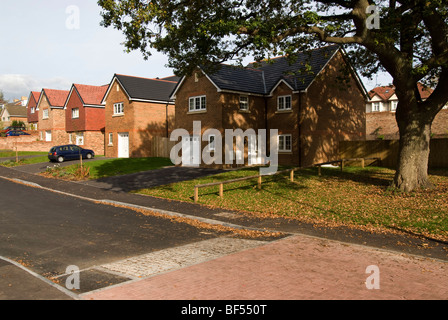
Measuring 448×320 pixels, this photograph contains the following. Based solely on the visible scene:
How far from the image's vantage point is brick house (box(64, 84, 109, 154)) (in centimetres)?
4312

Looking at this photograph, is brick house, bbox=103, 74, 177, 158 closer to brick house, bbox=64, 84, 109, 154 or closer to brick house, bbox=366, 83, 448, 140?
brick house, bbox=64, 84, 109, 154

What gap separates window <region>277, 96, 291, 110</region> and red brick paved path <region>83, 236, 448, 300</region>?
2048cm

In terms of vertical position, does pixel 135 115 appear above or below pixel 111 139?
above

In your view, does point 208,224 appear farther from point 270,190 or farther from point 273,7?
point 273,7

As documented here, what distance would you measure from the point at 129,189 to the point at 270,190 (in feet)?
25.9

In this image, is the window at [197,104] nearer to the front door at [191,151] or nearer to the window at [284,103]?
the front door at [191,151]

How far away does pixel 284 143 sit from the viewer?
94.6ft

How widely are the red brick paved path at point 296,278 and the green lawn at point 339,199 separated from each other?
335 centimetres

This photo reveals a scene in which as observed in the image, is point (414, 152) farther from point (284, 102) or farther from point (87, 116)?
point (87, 116)

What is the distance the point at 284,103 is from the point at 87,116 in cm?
2512

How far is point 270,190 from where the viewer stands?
59.6ft

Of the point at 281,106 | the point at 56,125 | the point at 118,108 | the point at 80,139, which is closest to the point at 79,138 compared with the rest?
the point at 80,139

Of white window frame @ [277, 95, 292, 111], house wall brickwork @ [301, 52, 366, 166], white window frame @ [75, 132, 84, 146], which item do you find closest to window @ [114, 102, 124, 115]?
white window frame @ [75, 132, 84, 146]

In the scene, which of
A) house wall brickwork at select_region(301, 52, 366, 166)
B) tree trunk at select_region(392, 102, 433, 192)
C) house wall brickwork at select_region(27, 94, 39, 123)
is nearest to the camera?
tree trunk at select_region(392, 102, 433, 192)
